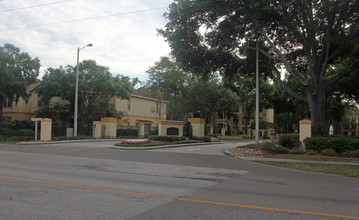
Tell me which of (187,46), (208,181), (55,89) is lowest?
(208,181)

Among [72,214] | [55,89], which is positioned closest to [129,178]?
[72,214]

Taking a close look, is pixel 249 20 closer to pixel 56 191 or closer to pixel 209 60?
pixel 209 60

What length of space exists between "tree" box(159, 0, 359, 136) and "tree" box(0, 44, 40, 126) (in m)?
18.0

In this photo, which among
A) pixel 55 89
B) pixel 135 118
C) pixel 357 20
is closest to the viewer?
pixel 357 20

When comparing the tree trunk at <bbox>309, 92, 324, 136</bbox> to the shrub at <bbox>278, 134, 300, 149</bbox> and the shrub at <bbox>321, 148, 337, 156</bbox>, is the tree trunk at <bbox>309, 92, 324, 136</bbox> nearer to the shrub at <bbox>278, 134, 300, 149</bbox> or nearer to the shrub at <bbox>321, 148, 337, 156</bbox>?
the shrub at <bbox>278, 134, 300, 149</bbox>

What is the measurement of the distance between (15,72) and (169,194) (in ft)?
105

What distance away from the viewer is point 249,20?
826 inches

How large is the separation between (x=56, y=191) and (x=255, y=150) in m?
13.9

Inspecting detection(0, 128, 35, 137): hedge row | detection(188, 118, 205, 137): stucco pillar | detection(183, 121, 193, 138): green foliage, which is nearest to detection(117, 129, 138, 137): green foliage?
detection(0, 128, 35, 137): hedge row

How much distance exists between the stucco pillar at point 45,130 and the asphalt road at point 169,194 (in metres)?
18.7

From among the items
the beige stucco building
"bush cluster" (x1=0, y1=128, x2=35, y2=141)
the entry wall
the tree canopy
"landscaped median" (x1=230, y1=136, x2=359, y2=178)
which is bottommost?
"landscaped median" (x1=230, y1=136, x2=359, y2=178)

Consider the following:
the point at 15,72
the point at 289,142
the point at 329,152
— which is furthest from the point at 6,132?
the point at 329,152

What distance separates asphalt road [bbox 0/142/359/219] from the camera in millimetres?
5549

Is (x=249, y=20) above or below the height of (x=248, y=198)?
above
